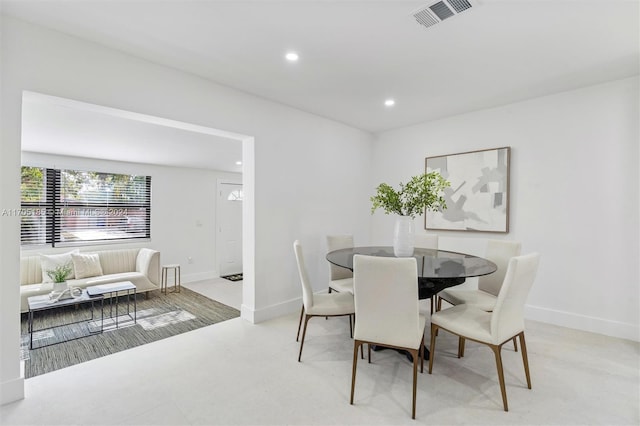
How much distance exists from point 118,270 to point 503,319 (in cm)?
535

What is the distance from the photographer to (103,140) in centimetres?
388

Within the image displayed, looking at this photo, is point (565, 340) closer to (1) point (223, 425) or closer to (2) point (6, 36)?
(1) point (223, 425)

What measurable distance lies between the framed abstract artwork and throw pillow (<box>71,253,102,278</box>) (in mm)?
5020

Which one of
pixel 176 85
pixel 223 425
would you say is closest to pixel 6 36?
pixel 176 85

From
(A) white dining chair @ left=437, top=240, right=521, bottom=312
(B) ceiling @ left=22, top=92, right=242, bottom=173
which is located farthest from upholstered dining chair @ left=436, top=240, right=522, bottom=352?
(B) ceiling @ left=22, top=92, right=242, bottom=173

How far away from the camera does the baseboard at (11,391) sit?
190 cm

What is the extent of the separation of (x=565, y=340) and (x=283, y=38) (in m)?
3.72

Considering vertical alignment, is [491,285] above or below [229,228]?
below

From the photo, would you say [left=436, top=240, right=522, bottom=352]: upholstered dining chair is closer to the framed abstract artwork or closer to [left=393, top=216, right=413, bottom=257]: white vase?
[left=393, top=216, right=413, bottom=257]: white vase

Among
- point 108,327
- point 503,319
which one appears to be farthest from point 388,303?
point 108,327

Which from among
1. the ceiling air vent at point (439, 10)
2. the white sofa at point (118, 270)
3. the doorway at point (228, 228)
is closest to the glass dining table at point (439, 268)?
the ceiling air vent at point (439, 10)

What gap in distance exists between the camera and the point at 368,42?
2.28 m

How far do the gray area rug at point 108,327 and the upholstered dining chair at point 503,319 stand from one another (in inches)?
103

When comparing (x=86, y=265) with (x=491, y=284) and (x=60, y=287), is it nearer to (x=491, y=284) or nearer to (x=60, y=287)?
(x=60, y=287)
